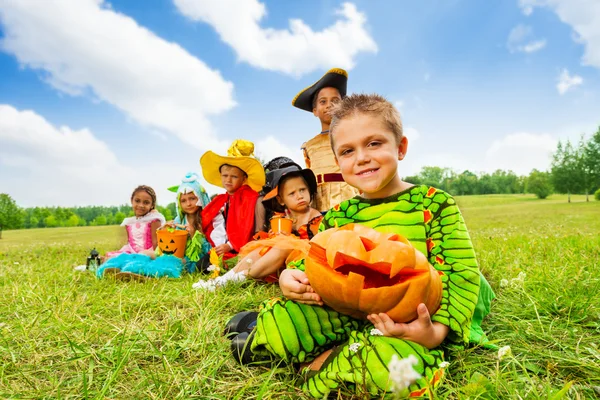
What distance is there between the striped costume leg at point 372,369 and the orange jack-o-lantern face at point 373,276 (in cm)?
13

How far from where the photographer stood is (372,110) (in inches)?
79.0

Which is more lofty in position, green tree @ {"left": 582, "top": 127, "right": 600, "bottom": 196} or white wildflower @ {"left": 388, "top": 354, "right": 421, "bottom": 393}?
green tree @ {"left": 582, "top": 127, "right": 600, "bottom": 196}

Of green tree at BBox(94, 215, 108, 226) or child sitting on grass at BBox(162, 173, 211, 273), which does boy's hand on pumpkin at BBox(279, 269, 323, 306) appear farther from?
green tree at BBox(94, 215, 108, 226)

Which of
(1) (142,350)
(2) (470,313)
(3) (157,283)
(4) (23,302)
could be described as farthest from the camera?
(3) (157,283)

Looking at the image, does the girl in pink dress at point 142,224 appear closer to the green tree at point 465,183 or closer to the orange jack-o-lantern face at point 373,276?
the orange jack-o-lantern face at point 373,276

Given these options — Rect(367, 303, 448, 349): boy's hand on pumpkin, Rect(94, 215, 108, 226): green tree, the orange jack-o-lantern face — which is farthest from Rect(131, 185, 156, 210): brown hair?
Rect(94, 215, 108, 226): green tree

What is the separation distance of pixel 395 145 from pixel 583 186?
55392 millimetres

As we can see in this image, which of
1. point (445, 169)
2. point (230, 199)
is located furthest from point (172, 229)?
point (445, 169)

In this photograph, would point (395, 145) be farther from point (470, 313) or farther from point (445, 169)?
point (445, 169)

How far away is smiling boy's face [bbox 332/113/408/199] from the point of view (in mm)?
1962

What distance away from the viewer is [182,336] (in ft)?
7.49

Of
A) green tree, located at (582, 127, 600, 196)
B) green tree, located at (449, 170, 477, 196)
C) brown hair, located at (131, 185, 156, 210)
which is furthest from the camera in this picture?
green tree, located at (449, 170, 477, 196)

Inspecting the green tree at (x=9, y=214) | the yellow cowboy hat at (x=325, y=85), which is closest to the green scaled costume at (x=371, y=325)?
the yellow cowboy hat at (x=325, y=85)

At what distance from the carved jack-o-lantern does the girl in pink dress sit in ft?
3.66
